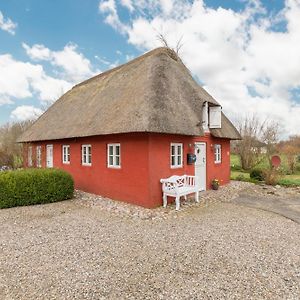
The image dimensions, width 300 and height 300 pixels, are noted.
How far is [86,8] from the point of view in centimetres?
1149

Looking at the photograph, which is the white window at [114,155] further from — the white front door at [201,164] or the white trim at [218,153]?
the white trim at [218,153]

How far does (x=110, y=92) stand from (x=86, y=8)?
397cm

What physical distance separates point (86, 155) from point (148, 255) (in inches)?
320

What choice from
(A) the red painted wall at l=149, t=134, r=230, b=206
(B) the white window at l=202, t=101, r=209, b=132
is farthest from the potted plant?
(B) the white window at l=202, t=101, r=209, b=132

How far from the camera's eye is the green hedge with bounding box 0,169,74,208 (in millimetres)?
9227

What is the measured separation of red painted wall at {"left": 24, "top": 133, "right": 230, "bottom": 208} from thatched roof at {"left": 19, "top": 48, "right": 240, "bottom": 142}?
60 centimetres

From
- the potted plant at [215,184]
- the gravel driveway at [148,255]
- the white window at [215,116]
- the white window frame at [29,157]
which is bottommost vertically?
the gravel driveway at [148,255]

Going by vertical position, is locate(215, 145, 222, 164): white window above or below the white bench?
above

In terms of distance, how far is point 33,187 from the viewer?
31.7ft

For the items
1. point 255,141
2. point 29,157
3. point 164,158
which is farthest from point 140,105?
point 255,141

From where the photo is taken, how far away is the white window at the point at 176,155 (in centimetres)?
1031

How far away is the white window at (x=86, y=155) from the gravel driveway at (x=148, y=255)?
13.3ft

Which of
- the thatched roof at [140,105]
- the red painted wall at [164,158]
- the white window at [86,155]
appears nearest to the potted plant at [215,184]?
the red painted wall at [164,158]

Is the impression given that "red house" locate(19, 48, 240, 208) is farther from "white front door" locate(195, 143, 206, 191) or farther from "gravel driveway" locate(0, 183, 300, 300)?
"gravel driveway" locate(0, 183, 300, 300)
